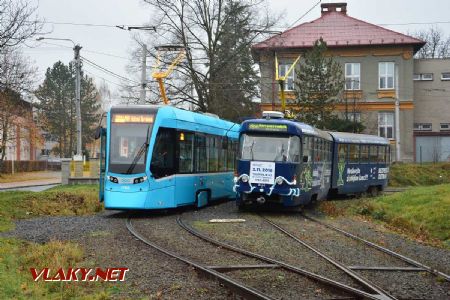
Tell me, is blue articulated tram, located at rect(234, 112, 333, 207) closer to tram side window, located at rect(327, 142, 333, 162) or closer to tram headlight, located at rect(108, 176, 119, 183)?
tram headlight, located at rect(108, 176, 119, 183)

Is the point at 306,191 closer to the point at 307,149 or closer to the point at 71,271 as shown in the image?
the point at 307,149

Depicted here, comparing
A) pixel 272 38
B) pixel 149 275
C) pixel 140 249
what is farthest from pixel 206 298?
pixel 272 38

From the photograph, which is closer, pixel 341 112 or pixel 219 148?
pixel 219 148

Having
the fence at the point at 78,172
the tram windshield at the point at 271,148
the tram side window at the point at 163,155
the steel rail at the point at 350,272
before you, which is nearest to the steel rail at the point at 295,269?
the steel rail at the point at 350,272

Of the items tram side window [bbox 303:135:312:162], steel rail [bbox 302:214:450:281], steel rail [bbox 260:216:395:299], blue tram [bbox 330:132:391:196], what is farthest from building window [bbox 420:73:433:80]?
steel rail [bbox 260:216:395:299]

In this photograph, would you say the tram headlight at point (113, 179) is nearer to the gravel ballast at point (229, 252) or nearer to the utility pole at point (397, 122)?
the gravel ballast at point (229, 252)

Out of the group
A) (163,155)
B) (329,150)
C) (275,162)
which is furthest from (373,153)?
(163,155)

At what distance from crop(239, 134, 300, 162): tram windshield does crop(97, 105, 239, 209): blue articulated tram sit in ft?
5.96

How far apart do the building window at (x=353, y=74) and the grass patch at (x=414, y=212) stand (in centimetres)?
2847

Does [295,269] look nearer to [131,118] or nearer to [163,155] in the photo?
[163,155]

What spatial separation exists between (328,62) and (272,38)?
296 inches

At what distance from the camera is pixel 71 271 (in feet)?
29.6

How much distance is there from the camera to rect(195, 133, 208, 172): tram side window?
1977cm

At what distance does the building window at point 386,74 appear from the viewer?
1999 inches
